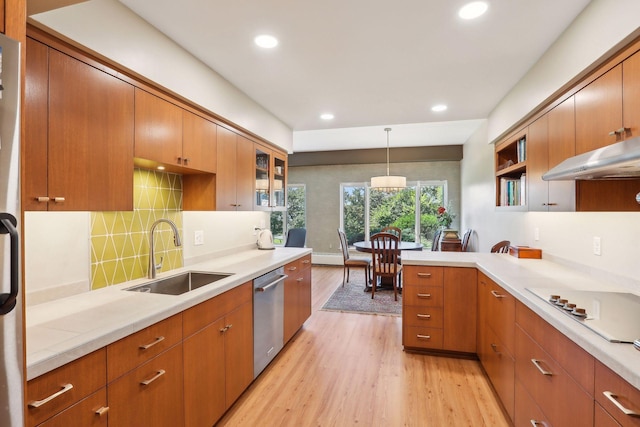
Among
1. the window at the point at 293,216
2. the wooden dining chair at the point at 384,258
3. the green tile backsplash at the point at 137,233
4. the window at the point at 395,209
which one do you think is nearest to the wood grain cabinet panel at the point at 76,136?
the green tile backsplash at the point at 137,233

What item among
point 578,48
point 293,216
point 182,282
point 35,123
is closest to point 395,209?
point 293,216

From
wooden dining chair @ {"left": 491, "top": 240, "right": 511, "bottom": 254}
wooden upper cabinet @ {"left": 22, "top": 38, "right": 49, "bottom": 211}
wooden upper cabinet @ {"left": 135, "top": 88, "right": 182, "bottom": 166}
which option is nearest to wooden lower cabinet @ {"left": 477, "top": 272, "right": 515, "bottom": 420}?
wooden dining chair @ {"left": 491, "top": 240, "right": 511, "bottom": 254}

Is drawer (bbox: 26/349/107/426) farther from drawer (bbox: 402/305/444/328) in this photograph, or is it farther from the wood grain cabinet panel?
drawer (bbox: 402/305/444/328)

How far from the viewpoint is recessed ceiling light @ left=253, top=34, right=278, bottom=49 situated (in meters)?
2.07

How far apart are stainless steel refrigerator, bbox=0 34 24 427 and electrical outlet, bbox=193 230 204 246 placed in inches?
76.4

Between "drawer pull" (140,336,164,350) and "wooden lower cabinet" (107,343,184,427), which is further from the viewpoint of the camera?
"drawer pull" (140,336,164,350)

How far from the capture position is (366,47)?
219cm

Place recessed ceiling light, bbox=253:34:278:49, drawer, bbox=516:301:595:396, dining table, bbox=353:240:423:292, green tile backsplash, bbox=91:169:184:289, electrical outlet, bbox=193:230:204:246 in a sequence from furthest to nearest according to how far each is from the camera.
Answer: dining table, bbox=353:240:423:292, electrical outlet, bbox=193:230:204:246, recessed ceiling light, bbox=253:34:278:49, green tile backsplash, bbox=91:169:184:289, drawer, bbox=516:301:595:396

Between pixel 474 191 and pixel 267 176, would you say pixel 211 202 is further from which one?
pixel 474 191

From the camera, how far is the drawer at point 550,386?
3.93ft

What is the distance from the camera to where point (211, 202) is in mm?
2607

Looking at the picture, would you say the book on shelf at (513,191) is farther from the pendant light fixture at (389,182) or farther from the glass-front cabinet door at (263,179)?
the glass-front cabinet door at (263,179)

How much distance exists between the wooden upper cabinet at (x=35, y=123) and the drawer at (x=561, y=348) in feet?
7.06

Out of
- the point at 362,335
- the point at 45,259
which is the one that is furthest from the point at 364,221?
the point at 45,259
